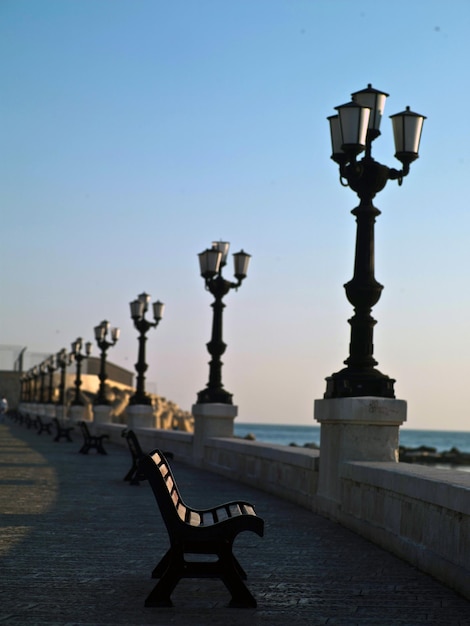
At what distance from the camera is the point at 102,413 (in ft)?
142

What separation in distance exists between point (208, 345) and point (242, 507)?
1524 cm

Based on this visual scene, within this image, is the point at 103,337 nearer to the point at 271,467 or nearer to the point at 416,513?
the point at 271,467

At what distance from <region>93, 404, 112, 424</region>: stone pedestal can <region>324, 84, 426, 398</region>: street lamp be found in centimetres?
3032

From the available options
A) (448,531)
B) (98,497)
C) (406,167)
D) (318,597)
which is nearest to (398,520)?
(448,531)

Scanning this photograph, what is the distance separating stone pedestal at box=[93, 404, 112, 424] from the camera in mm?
43031

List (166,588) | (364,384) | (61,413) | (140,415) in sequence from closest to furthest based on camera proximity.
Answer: (166,588)
(364,384)
(140,415)
(61,413)

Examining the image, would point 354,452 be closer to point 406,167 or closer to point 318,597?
point 406,167

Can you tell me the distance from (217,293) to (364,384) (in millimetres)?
11190

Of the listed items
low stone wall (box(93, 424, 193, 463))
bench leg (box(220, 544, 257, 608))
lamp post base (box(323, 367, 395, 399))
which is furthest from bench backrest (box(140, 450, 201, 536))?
low stone wall (box(93, 424, 193, 463))

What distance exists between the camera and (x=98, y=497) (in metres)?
15.4

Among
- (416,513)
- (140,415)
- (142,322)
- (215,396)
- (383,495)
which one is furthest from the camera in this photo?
(140,415)

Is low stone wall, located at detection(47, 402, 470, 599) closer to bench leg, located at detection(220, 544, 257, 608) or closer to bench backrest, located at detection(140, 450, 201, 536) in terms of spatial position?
bench leg, located at detection(220, 544, 257, 608)

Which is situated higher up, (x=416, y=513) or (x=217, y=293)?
(x=217, y=293)

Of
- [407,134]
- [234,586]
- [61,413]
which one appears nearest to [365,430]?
[407,134]
